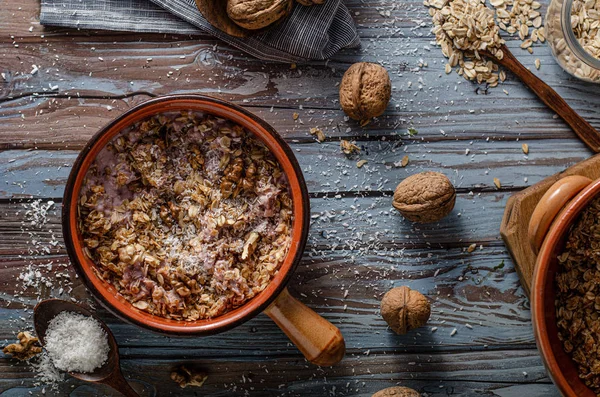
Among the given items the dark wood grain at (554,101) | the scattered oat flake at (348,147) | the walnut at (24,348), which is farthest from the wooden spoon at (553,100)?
the walnut at (24,348)

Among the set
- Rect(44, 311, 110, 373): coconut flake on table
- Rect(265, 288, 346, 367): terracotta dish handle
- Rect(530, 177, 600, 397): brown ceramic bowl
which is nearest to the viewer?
Rect(530, 177, 600, 397): brown ceramic bowl

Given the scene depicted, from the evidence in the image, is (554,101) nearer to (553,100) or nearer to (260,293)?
(553,100)

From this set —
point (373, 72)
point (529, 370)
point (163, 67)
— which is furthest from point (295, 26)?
point (529, 370)

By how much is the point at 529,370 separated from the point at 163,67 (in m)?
1.30

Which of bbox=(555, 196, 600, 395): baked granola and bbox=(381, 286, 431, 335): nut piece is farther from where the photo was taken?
bbox=(381, 286, 431, 335): nut piece

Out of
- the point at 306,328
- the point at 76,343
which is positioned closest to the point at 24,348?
the point at 76,343

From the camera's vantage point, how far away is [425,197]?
1642 mm

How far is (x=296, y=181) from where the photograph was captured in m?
1.52

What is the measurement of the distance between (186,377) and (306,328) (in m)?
0.41

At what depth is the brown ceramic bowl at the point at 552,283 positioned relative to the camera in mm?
1429

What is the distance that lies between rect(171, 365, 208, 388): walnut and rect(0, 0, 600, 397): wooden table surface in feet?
0.11

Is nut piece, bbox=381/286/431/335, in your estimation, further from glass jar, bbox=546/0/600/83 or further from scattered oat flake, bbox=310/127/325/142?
glass jar, bbox=546/0/600/83

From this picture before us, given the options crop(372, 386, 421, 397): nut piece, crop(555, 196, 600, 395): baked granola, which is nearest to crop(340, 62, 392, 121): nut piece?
crop(555, 196, 600, 395): baked granola

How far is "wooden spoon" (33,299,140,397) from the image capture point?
5.49ft
